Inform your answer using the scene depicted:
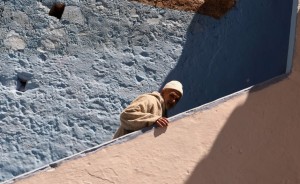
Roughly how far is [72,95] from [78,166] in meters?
2.30

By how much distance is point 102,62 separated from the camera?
782cm

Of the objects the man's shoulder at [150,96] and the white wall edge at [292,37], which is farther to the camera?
the white wall edge at [292,37]

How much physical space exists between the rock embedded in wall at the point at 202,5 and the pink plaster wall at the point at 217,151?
2.33 metres

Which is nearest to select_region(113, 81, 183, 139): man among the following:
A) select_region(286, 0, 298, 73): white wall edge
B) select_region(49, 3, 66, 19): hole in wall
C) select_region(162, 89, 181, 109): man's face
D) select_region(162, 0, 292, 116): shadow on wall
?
select_region(162, 89, 181, 109): man's face

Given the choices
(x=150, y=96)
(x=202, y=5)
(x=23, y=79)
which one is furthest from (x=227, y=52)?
(x=150, y=96)

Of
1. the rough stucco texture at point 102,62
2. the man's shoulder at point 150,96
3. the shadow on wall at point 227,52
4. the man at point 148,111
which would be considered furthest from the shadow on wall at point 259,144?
the shadow on wall at point 227,52

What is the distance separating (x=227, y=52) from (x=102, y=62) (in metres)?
1.18

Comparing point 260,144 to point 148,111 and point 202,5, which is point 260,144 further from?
point 202,5

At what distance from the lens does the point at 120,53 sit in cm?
790

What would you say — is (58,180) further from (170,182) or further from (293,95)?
(293,95)

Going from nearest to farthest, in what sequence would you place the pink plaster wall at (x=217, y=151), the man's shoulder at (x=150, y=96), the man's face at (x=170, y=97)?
1. the pink plaster wall at (x=217, y=151)
2. the man's shoulder at (x=150, y=96)
3. the man's face at (x=170, y=97)

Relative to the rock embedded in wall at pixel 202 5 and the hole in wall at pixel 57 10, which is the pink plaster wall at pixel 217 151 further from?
the hole in wall at pixel 57 10

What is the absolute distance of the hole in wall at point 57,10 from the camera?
7977 mm

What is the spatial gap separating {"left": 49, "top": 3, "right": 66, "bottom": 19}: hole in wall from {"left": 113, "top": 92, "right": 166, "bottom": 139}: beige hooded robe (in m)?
2.23
